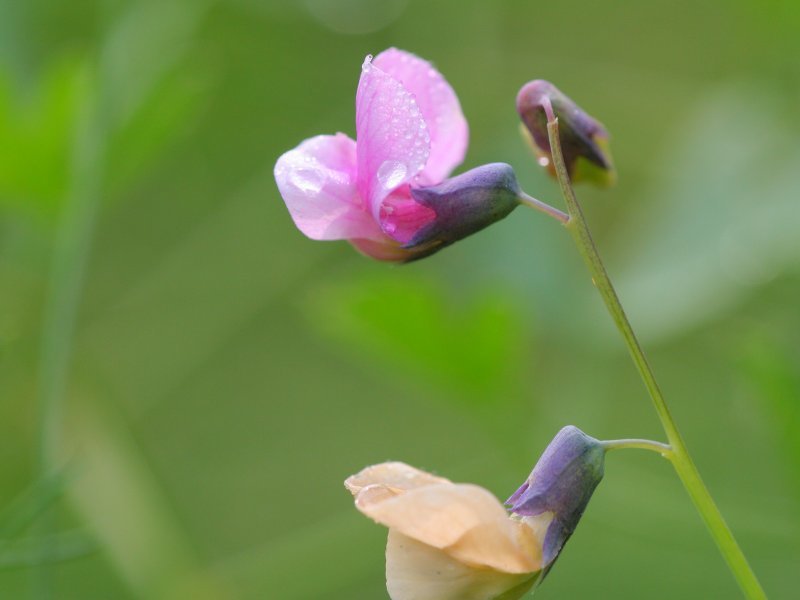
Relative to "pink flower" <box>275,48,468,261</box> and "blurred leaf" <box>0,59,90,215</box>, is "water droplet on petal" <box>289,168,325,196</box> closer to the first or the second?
"pink flower" <box>275,48,468,261</box>

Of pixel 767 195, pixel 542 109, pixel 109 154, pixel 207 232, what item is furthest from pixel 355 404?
pixel 542 109

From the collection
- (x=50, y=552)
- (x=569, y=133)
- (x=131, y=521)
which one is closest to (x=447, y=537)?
(x=569, y=133)

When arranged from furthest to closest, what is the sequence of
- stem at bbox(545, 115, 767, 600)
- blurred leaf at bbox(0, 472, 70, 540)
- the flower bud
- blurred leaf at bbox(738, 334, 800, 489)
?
blurred leaf at bbox(738, 334, 800, 489) → blurred leaf at bbox(0, 472, 70, 540) → the flower bud → stem at bbox(545, 115, 767, 600)

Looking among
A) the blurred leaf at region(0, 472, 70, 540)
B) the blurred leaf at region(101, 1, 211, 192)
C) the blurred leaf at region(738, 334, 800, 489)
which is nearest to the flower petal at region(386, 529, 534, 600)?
the blurred leaf at region(0, 472, 70, 540)

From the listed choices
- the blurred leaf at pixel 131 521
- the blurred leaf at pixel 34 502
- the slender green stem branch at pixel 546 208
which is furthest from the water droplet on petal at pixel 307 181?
the blurred leaf at pixel 131 521

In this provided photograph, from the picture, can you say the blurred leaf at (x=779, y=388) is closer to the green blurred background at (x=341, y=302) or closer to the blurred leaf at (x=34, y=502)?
the green blurred background at (x=341, y=302)

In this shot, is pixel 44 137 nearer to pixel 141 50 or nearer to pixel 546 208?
pixel 141 50
